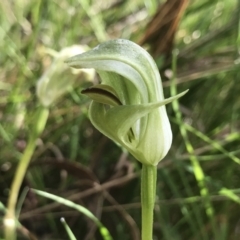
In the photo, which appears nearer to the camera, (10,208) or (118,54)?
(118,54)

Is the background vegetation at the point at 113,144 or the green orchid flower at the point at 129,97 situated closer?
the green orchid flower at the point at 129,97

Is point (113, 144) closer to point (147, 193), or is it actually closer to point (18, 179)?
point (18, 179)

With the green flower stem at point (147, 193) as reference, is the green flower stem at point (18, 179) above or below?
above

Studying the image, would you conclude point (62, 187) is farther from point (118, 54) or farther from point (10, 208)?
point (118, 54)

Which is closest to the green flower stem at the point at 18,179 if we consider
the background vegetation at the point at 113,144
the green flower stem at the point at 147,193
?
the background vegetation at the point at 113,144

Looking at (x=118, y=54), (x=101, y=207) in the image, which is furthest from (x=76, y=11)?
(x=118, y=54)

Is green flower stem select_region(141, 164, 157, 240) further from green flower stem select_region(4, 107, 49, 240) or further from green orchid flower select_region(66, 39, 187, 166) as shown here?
green flower stem select_region(4, 107, 49, 240)

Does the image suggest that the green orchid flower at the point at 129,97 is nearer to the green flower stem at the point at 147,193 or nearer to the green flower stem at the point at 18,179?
the green flower stem at the point at 147,193
